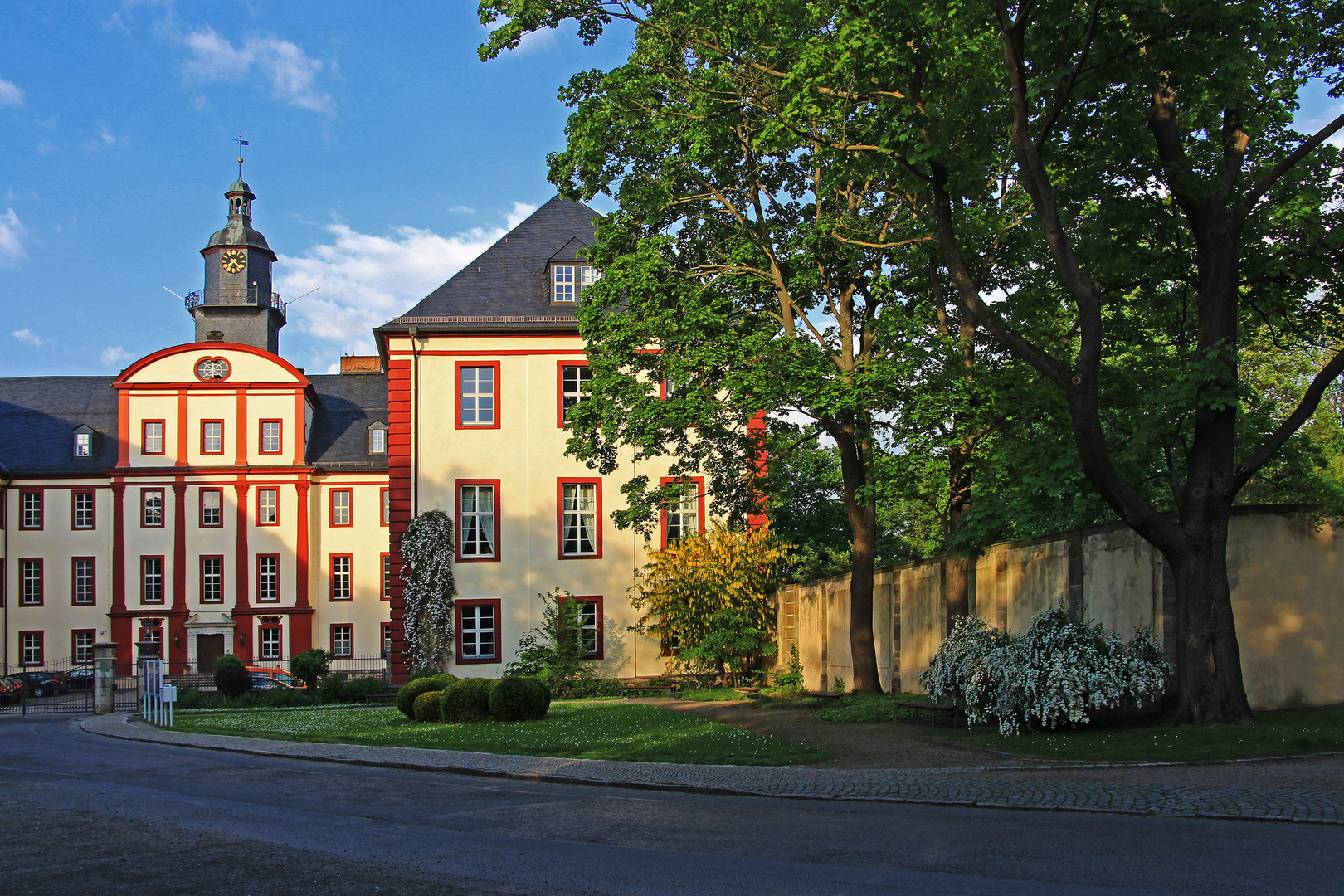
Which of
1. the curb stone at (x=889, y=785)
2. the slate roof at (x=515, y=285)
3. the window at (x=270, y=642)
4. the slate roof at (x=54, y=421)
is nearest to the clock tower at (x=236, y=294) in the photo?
the slate roof at (x=54, y=421)

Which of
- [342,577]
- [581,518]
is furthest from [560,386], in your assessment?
[342,577]

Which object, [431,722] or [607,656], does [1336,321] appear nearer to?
[431,722]

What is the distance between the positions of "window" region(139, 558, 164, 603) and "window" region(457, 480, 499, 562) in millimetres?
24458

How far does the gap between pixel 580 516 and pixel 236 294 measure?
32.7m

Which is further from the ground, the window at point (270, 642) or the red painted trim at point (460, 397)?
the red painted trim at point (460, 397)

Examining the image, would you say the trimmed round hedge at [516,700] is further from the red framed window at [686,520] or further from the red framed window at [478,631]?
the red framed window at [686,520]

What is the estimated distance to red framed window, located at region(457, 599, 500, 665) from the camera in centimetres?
3247

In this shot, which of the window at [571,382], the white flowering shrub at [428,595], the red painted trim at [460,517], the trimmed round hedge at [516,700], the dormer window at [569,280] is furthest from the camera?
the dormer window at [569,280]

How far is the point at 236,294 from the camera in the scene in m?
57.6

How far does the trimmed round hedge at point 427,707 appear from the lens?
21.3m

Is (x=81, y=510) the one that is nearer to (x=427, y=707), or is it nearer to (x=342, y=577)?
(x=342, y=577)

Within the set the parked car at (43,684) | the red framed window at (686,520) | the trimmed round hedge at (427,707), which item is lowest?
the parked car at (43,684)

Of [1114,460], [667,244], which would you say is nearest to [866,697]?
[1114,460]

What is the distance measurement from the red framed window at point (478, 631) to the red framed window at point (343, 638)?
70.6 feet
